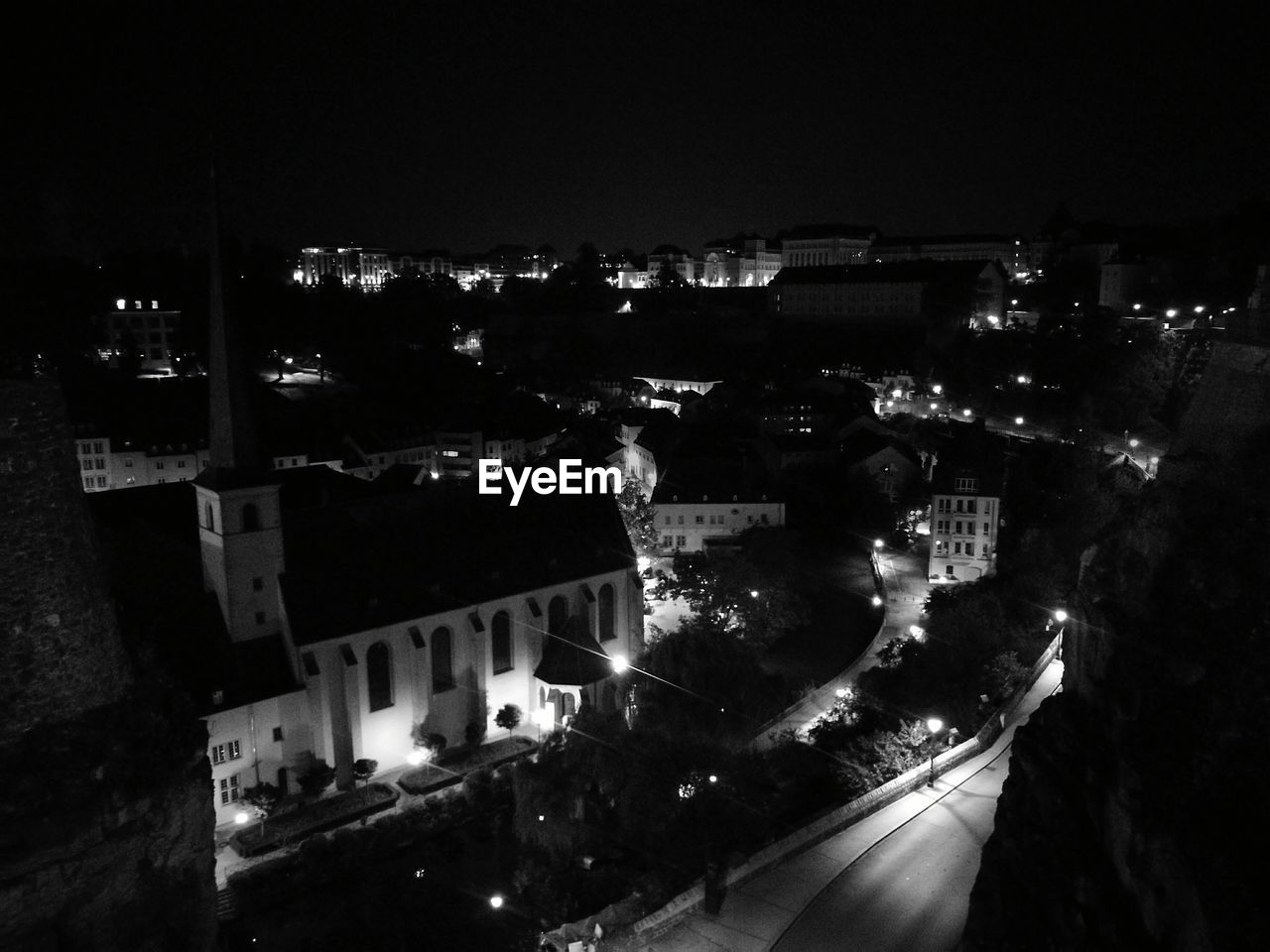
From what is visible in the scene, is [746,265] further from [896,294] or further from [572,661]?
[572,661]

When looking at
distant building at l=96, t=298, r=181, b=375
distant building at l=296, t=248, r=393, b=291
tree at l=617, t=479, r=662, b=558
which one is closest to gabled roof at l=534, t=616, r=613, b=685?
tree at l=617, t=479, r=662, b=558

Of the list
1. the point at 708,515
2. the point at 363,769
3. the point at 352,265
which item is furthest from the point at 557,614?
the point at 352,265

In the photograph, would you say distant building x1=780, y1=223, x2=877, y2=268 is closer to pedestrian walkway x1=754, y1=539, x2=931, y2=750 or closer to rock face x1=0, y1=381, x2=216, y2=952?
pedestrian walkway x1=754, y1=539, x2=931, y2=750

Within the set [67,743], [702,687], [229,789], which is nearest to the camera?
[67,743]

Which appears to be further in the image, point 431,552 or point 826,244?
point 826,244

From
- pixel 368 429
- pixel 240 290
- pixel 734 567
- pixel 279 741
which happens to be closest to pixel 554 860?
pixel 279 741

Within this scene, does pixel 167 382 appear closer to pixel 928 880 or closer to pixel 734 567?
pixel 734 567
